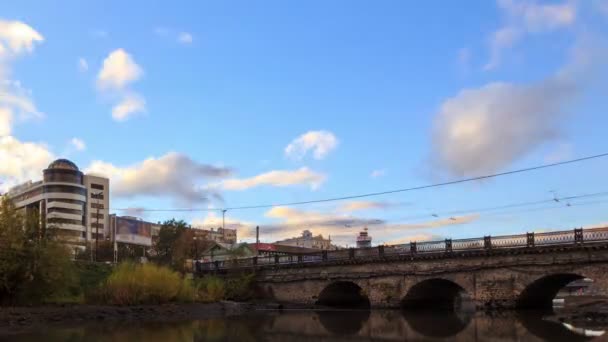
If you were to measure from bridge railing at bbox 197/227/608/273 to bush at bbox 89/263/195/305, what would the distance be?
13.1 metres

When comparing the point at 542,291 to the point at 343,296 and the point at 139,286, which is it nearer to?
the point at 343,296

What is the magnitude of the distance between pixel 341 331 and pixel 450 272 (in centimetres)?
1425

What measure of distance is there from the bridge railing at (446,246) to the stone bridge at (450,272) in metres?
0.06

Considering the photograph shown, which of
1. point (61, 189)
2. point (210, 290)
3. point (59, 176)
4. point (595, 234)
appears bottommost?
point (210, 290)

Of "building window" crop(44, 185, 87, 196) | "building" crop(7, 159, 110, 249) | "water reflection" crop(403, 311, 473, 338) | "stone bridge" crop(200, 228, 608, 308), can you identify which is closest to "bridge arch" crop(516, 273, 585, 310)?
"stone bridge" crop(200, 228, 608, 308)

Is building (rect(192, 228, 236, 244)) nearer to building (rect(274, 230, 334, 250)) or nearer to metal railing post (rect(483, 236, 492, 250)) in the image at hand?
building (rect(274, 230, 334, 250))

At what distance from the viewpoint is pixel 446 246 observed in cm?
4178

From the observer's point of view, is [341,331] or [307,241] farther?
[307,241]

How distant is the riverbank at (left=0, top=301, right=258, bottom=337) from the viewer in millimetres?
30828

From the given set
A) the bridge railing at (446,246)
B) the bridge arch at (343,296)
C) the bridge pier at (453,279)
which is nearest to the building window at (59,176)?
the bridge railing at (446,246)

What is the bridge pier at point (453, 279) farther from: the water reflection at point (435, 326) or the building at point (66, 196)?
the building at point (66, 196)

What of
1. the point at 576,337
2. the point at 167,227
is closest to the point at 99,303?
the point at 576,337

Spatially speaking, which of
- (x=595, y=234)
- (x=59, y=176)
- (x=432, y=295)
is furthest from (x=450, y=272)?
(x=59, y=176)

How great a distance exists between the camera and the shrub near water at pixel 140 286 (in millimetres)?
40125
